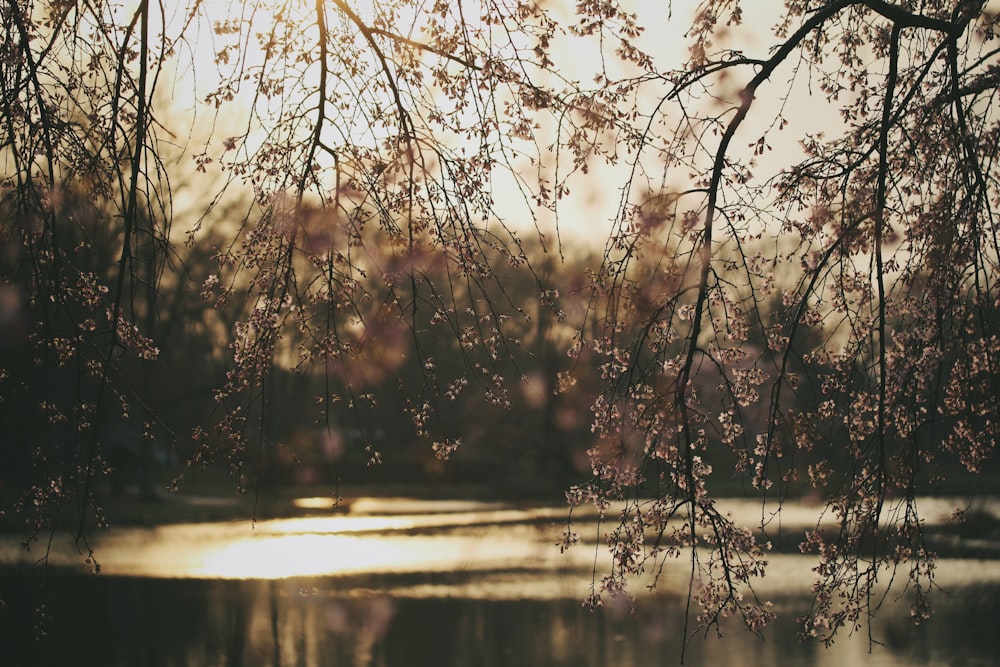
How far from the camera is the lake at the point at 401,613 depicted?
12.1 meters

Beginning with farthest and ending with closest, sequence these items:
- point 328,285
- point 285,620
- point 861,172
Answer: point 285,620, point 861,172, point 328,285

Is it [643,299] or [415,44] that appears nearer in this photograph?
[415,44]

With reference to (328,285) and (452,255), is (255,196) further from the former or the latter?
(452,255)

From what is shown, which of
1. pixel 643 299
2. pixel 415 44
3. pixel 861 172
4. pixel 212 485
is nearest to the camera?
pixel 415 44

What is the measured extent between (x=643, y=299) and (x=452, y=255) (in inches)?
50.2

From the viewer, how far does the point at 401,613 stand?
48.3 ft

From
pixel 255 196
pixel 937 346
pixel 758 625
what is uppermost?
pixel 255 196

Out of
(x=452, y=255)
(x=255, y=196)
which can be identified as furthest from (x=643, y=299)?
(x=255, y=196)

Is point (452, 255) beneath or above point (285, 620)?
above

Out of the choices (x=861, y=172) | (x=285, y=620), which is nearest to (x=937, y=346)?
(x=861, y=172)

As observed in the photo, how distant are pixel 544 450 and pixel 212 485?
54.8ft

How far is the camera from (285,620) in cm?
1435

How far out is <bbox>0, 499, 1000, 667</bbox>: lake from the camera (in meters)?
12.1

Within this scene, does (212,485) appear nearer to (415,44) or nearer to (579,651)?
(579,651)
